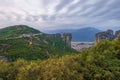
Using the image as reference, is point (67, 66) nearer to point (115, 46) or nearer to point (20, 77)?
point (20, 77)

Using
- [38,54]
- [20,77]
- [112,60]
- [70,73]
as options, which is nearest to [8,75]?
[20,77]

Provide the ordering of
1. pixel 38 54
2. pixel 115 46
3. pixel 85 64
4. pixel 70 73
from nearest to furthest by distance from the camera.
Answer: pixel 70 73
pixel 85 64
pixel 115 46
pixel 38 54

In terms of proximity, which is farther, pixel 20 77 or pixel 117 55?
pixel 117 55

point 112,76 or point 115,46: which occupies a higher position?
point 115,46

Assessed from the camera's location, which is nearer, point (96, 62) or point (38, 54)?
point (96, 62)

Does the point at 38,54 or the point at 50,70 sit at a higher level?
the point at 50,70

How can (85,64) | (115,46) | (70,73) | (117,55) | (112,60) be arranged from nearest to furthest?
1. (70,73)
2. (85,64)
3. (112,60)
4. (117,55)
5. (115,46)

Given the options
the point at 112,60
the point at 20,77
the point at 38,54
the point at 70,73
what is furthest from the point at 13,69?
the point at 38,54

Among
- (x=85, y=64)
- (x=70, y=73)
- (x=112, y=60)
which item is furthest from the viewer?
(x=112, y=60)

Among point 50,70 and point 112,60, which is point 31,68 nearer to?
point 50,70
